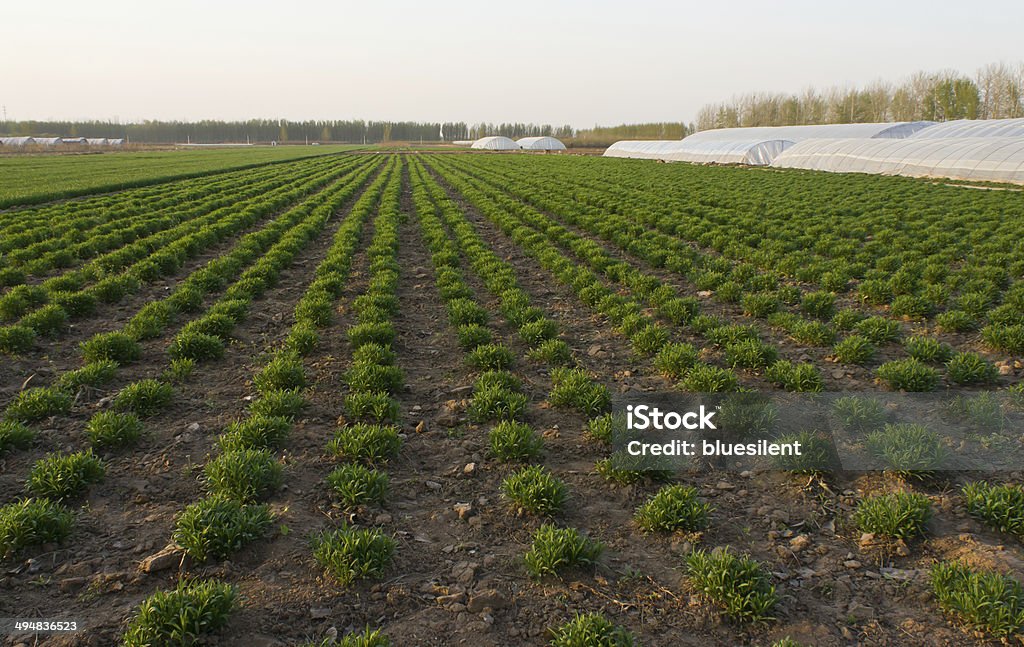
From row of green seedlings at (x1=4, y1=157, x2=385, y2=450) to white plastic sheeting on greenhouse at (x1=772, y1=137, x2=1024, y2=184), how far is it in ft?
120

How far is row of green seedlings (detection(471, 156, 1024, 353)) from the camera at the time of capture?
8.98 m

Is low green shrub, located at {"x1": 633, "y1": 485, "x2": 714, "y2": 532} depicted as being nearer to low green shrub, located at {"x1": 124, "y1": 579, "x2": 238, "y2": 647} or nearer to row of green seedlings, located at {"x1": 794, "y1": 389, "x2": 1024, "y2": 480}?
row of green seedlings, located at {"x1": 794, "y1": 389, "x2": 1024, "y2": 480}

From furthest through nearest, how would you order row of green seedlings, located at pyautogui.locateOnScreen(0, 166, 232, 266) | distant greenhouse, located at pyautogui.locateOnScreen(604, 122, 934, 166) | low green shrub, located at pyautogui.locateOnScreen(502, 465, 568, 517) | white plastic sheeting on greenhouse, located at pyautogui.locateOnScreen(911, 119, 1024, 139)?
distant greenhouse, located at pyautogui.locateOnScreen(604, 122, 934, 166) < white plastic sheeting on greenhouse, located at pyautogui.locateOnScreen(911, 119, 1024, 139) < row of green seedlings, located at pyautogui.locateOnScreen(0, 166, 232, 266) < low green shrub, located at pyautogui.locateOnScreen(502, 465, 568, 517)

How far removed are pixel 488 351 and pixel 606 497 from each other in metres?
3.23

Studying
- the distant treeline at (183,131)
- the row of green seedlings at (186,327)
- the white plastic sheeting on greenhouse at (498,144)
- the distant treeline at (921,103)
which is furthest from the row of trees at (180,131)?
the row of green seedlings at (186,327)

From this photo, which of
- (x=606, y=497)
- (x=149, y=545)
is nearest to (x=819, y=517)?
(x=606, y=497)

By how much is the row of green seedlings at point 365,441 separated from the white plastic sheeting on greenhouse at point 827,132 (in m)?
61.4

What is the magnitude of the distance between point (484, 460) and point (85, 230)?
646 inches

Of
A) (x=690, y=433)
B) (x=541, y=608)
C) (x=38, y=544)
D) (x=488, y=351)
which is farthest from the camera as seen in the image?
(x=488, y=351)

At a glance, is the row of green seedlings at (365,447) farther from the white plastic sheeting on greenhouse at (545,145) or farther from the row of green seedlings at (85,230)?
the white plastic sheeting on greenhouse at (545,145)

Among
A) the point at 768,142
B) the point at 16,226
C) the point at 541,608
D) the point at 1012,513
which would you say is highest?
the point at 768,142

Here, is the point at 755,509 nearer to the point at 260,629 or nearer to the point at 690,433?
the point at 690,433

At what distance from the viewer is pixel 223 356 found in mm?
8164
